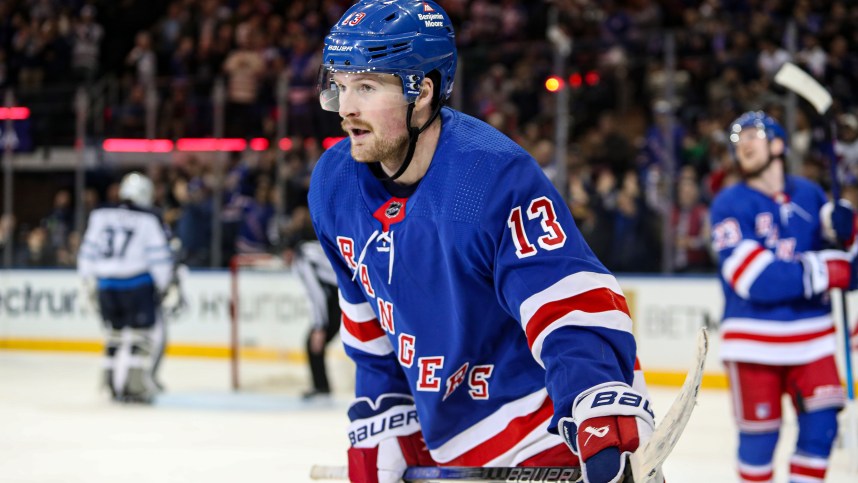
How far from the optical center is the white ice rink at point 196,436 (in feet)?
16.8

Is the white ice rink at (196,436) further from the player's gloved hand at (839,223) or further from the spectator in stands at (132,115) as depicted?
the spectator in stands at (132,115)

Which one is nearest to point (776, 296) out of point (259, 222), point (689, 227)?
point (689, 227)

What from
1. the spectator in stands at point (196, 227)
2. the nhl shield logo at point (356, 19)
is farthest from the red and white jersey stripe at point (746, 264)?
the spectator in stands at point (196, 227)

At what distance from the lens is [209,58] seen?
39.6 feet

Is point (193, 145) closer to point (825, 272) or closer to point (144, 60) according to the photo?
point (144, 60)

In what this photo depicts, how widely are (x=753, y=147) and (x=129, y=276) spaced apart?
182 inches

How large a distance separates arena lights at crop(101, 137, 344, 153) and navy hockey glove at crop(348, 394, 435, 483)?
7339 mm

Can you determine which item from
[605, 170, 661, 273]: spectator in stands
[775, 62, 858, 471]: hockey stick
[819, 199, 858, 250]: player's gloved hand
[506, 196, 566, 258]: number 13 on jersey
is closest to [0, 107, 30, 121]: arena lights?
[605, 170, 661, 273]: spectator in stands

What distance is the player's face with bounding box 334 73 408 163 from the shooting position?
197 centimetres

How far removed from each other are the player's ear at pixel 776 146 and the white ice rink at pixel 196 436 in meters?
1.48

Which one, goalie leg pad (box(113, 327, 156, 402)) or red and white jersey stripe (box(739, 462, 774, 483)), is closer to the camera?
red and white jersey stripe (box(739, 462, 774, 483))

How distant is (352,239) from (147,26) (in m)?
12.0

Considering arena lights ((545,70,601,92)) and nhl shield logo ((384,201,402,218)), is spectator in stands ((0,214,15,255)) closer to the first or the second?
arena lights ((545,70,601,92))

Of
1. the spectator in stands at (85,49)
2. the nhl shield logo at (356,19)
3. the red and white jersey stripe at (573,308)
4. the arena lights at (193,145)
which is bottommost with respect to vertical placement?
the arena lights at (193,145)
